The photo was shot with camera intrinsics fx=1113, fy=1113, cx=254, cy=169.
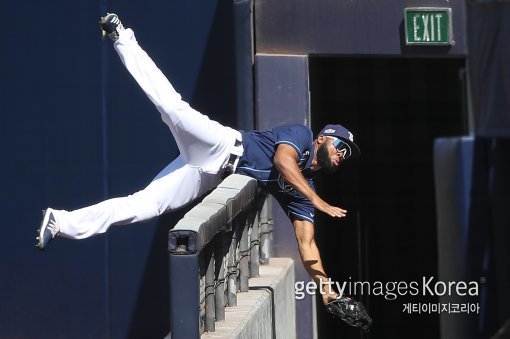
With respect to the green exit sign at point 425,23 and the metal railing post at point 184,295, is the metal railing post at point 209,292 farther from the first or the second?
the green exit sign at point 425,23

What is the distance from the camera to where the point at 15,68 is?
8836 mm

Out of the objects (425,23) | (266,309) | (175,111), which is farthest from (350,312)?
(425,23)

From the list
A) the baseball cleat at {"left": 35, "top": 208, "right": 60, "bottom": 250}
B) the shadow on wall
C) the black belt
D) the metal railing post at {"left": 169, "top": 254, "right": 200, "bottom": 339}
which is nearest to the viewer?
the metal railing post at {"left": 169, "top": 254, "right": 200, "bottom": 339}

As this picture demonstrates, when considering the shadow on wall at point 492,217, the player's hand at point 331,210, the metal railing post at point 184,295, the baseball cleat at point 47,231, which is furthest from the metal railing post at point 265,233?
the metal railing post at point 184,295

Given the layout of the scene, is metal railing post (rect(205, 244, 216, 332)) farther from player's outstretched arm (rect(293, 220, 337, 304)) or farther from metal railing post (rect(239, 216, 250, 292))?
player's outstretched arm (rect(293, 220, 337, 304))

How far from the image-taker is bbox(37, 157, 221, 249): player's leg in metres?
6.41

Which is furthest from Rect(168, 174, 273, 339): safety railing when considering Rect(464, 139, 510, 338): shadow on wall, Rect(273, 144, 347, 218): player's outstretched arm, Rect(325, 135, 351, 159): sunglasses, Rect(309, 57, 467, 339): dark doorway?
Rect(309, 57, 467, 339): dark doorway

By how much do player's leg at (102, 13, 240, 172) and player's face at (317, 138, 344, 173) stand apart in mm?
605

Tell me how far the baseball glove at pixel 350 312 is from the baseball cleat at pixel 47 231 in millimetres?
1718

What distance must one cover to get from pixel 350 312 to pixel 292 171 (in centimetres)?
92

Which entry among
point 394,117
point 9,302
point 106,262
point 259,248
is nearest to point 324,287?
point 259,248

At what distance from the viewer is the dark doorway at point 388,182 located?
1222cm

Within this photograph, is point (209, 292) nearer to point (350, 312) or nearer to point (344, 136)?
point (350, 312)

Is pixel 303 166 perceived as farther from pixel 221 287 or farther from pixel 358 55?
pixel 358 55
